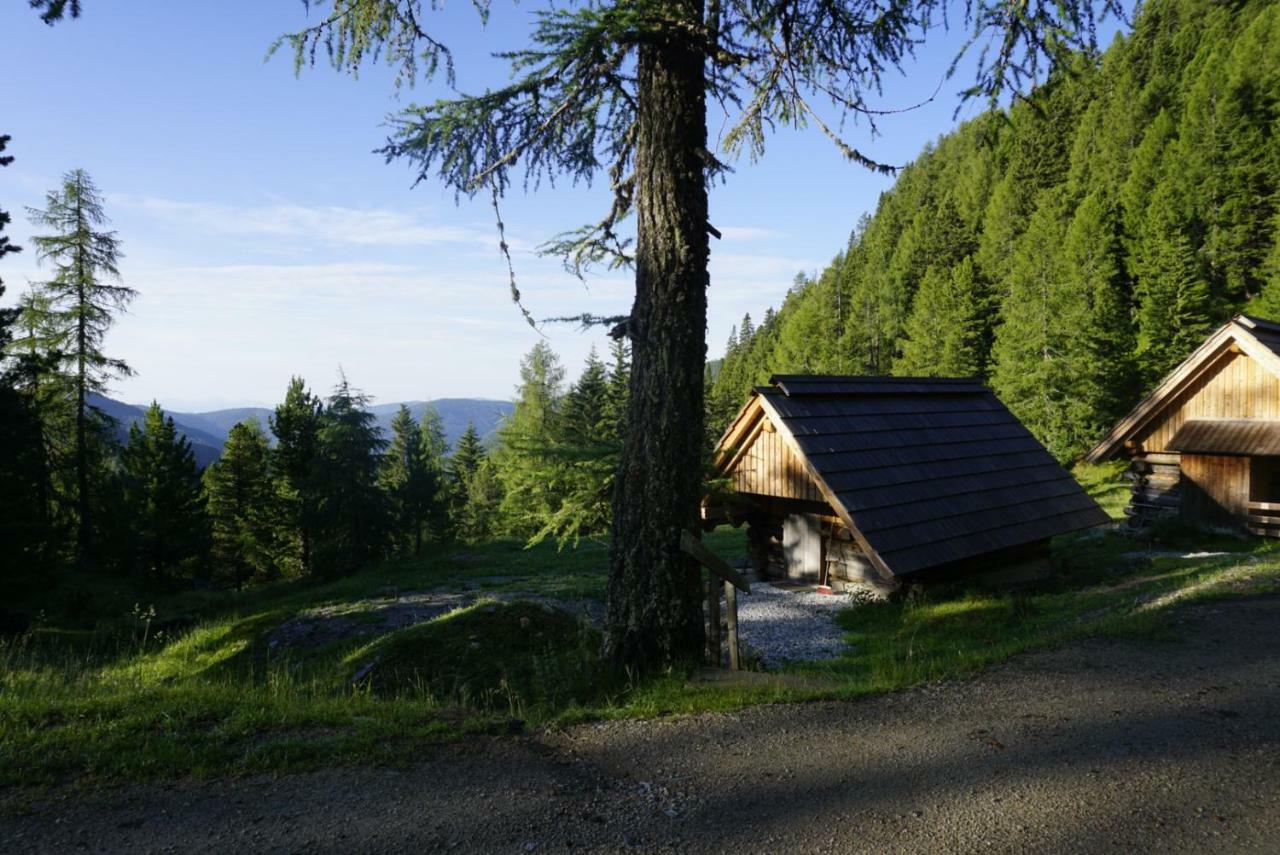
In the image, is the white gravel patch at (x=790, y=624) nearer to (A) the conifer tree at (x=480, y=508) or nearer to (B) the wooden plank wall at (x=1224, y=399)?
(B) the wooden plank wall at (x=1224, y=399)

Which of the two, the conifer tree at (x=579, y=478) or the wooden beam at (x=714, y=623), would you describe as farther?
the conifer tree at (x=579, y=478)

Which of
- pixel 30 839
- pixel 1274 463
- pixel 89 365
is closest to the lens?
pixel 30 839

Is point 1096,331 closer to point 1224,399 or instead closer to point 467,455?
point 1224,399

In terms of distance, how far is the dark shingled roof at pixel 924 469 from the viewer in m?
12.3

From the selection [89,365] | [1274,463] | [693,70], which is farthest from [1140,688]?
[89,365]

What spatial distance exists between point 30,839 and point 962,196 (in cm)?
9999

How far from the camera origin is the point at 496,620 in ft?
35.5

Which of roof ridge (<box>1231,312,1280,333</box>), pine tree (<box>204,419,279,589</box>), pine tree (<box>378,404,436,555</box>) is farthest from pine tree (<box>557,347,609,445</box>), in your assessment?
roof ridge (<box>1231,312,1280,333</box>)

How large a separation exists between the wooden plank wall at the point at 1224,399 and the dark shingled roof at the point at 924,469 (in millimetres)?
5115

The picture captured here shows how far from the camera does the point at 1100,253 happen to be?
1993 inches

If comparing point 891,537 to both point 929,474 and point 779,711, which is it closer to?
point 929,474

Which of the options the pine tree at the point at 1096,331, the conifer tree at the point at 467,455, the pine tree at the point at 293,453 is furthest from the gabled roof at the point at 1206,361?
the conifer tree at the point at 467,455

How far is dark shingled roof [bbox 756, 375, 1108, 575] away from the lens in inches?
484

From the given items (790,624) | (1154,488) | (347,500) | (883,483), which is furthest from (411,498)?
(1154,488)
